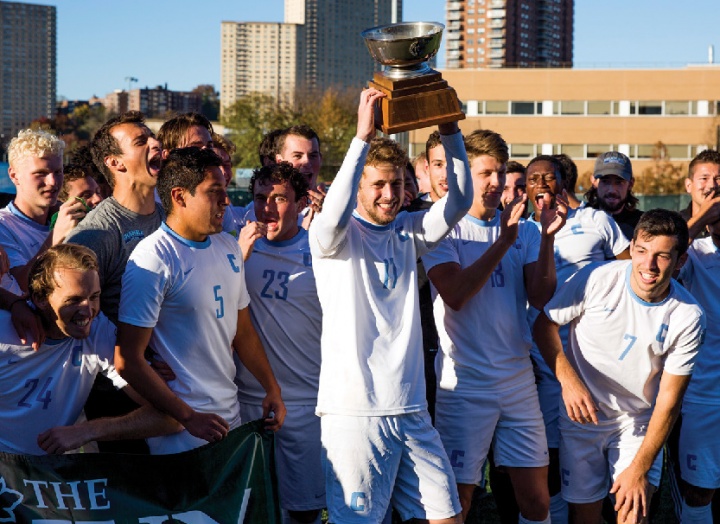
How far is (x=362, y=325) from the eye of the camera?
4555mm

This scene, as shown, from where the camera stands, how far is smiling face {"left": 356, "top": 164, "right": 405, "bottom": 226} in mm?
4660

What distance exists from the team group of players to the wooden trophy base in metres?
0.11

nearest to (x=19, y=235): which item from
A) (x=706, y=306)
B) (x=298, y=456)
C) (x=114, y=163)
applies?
(x=114, y=163)

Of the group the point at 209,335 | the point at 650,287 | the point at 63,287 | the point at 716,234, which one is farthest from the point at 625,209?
the point at 63,287

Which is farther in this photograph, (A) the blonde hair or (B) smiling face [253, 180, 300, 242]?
(A) the blonde hair

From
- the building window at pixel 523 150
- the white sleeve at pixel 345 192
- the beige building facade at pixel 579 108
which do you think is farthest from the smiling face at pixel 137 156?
the building window at pixel 523 150

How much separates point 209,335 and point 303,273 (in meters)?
0.85

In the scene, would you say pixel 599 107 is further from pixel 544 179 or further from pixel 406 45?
pixel 406 45

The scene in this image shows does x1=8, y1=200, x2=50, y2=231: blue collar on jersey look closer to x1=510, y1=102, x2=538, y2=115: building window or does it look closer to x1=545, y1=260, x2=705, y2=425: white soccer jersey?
x1=545, y1=260, x2=705, y2=425: white soccer jersey

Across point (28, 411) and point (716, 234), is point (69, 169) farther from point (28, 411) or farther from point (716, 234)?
point (716, 234)

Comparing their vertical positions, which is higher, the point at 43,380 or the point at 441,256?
the point at 441,256

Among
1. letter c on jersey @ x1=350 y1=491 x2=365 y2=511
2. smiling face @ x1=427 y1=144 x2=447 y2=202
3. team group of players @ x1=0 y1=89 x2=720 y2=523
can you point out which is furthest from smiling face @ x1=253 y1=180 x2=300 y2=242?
letter c on jersey @ x1=350 y1=491 x2=365 y2=511

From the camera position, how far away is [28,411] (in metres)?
4.31

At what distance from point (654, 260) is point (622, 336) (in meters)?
0.47
